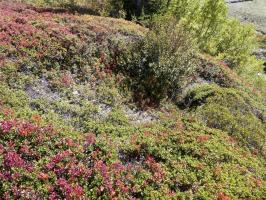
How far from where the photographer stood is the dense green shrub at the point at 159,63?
23.8 meters

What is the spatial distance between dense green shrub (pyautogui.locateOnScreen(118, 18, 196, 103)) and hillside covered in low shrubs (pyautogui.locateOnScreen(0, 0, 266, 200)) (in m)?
0.07

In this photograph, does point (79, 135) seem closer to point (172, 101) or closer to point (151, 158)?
point (151, 158)

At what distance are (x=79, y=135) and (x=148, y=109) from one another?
20.3 feet

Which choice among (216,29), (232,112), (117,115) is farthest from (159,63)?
(216,29)

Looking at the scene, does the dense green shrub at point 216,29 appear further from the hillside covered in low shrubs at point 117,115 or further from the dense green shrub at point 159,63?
the dense green shrub at point 159,63

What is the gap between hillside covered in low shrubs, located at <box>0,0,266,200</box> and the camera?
1434cm

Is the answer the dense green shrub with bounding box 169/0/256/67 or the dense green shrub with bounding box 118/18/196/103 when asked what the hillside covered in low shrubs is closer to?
the dense green shrub with bounding box 118/18/196/103

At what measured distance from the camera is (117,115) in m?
19.6

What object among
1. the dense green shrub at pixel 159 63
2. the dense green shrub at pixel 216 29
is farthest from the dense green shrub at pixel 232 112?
the dense green shrub at pixel 216 29

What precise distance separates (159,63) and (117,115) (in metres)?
6.19

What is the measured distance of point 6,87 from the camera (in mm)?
18609

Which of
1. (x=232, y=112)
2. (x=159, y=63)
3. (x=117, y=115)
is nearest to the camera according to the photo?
(x=117, y=115)

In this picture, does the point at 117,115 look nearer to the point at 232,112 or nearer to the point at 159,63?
the point at 159,63

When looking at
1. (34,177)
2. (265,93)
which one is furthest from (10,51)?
(265,93)
